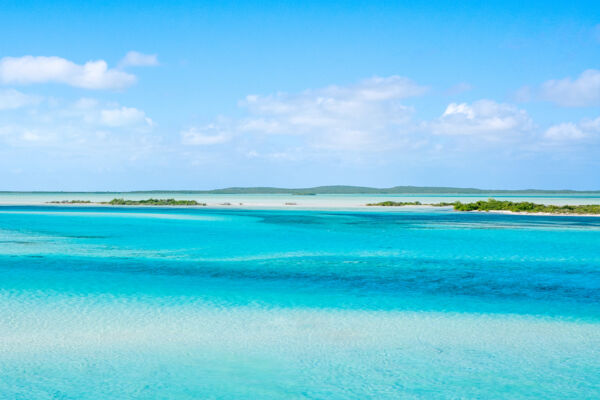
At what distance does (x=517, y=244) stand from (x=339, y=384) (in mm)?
19440

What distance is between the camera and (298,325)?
1029 centimetres

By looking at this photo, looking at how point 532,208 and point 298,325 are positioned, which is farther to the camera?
point 532,208

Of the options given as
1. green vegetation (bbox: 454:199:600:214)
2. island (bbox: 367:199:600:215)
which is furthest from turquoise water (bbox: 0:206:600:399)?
green vegetation (bbox: 454:199:600:214)

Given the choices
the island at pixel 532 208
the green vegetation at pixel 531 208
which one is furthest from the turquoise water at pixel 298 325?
the green vegetation at pixel 531 208

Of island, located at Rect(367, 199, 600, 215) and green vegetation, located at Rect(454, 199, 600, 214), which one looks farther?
green vegetation, located at Rect(454, 199, 600, 214)

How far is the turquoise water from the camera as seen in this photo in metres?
7.38

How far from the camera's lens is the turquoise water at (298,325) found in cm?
738

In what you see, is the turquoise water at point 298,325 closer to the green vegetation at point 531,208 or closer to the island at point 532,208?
the island at point 532,208

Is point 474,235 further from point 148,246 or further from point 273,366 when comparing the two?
point 273,366

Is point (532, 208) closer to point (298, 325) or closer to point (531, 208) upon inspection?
point (531, 208)

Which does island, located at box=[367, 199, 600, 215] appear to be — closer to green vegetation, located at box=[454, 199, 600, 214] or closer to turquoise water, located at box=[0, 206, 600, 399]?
green vegetation, located at box=[454, 199, 600, 214]

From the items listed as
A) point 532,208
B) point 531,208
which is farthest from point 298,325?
point 532,208

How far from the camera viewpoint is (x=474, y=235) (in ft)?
95.7

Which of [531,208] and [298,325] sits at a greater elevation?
[531,208]
